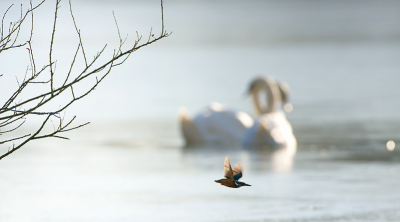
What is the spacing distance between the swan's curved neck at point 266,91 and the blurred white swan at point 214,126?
4.18ft

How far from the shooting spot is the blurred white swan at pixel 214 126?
1271 cm

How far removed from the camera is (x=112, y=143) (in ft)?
40.9

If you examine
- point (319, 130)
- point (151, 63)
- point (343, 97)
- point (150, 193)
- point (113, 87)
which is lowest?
point (150, 193)

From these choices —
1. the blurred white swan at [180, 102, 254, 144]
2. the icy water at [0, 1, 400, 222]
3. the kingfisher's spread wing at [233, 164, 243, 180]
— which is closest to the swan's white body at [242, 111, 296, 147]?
the icy water at [0, 1, 400, 222]

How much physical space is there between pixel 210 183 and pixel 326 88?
12.1m

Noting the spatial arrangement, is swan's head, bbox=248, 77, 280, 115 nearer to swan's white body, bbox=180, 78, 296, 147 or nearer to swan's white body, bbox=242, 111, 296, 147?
swan's white body, bbox=180, 78, 296, 147

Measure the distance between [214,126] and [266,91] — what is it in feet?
6.43

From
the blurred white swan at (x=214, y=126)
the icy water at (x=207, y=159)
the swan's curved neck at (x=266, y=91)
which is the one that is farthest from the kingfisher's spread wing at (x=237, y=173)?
the swan's curved neck at (x=266, y=91)

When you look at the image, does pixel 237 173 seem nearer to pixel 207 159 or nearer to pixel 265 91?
pixel 207 159

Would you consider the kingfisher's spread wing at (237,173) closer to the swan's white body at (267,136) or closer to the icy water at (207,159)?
the icy water at (207,159)

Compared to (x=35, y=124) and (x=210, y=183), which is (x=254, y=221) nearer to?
(x=210, y=183)

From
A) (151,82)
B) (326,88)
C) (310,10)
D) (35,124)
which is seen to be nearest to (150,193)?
(35,124)

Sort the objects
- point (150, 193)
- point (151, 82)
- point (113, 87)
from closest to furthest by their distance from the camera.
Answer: point (150, 193), point (113, 87), point (151, 82)

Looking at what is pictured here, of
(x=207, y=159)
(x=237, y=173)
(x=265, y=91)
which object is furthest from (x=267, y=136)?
(x=237, y=173)
